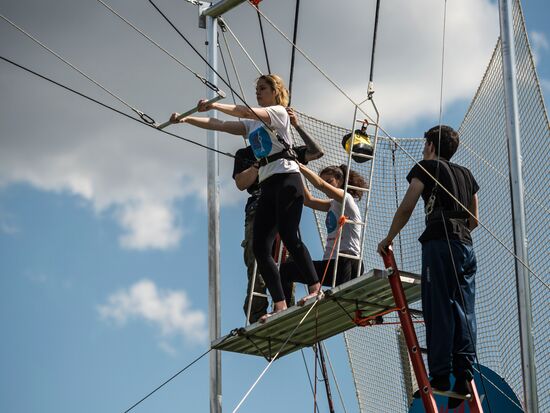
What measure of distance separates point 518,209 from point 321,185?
1285 mm

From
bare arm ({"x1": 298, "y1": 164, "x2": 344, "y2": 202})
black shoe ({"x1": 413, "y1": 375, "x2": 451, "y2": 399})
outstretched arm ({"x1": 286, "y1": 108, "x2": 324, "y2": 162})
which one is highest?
outstretched arm ({"x1": 286, "y1": 108, "x2": 324, "y2": 162})

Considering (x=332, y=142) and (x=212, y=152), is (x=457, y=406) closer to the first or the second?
(x=212, y=152)

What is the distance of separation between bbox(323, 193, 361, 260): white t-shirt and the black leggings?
525 mm

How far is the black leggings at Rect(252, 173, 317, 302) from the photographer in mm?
6797

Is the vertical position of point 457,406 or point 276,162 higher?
point 276,162

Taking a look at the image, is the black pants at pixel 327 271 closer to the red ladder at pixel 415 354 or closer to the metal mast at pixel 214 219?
the red ladder at pixel 415 354

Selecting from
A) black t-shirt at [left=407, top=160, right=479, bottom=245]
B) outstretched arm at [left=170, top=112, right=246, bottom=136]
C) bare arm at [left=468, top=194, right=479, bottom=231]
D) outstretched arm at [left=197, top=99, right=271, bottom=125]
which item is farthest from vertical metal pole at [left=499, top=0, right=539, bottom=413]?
outstretched arm at [left=170, top=112, right=246, bottom=136]

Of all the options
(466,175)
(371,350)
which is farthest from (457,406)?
(371,350)

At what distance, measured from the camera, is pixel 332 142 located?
10.5 meters

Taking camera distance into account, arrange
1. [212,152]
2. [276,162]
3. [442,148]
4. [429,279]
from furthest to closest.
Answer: [212,152] < [276,162] < [442,148] < [429,279]

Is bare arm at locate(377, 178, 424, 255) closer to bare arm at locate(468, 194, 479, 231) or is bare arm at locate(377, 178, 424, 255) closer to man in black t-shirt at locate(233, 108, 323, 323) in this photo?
bare arm at locate(468, 194, 479, 231)

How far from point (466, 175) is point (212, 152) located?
298cm

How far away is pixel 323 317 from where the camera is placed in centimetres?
733

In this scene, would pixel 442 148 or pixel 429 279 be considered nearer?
pixel 429 279
